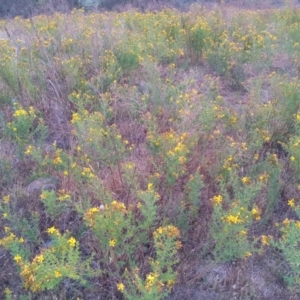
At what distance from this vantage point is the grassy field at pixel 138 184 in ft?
8.23

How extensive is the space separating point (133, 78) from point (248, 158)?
80.6 inches

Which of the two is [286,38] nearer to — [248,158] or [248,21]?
[248,21]

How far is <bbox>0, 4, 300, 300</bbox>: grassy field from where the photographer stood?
8.23 feet

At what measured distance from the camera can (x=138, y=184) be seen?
2859mm

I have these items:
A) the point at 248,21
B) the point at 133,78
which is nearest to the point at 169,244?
the point at 133,78

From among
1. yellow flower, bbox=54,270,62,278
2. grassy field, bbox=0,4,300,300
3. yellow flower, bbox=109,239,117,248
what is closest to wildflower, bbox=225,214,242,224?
grassy field, bbox=0,4,300,300

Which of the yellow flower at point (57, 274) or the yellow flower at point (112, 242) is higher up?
the yellow flower at point (57, 274)

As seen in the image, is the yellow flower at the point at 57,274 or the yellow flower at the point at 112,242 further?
the yellow flower at the point at 112,242

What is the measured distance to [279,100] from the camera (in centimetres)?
395

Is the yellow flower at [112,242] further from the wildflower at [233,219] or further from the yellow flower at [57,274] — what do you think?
the wildflower at [233,219]

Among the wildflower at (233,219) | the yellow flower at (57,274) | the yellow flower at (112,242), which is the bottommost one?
the yellow flower at (112,242)

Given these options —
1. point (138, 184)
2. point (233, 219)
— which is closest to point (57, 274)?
point (138, 184)

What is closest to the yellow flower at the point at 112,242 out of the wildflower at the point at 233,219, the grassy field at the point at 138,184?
the grassy field at the point at 138,184

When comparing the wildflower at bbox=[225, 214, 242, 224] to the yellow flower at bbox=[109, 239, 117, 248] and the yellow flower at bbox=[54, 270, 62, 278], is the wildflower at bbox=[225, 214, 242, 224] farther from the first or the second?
the yellow flower at bbox=[54, 270, 62, 278]
